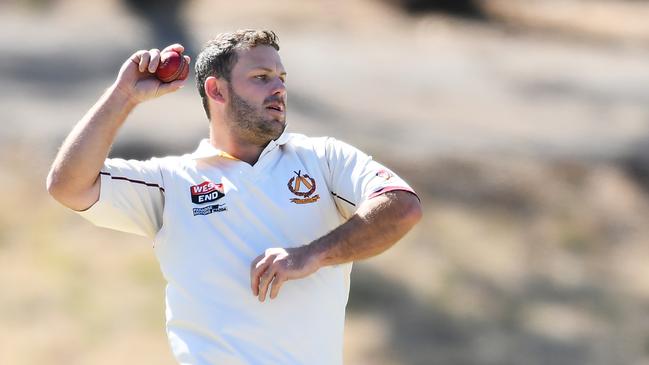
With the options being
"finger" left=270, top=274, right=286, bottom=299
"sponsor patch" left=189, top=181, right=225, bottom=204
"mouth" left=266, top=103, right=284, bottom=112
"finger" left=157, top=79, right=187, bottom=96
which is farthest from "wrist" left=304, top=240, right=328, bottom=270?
"finger" left=157, top=79, right=187, bottom=96

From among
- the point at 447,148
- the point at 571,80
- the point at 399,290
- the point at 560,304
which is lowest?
the point at 399,290

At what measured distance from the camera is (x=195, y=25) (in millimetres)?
14938

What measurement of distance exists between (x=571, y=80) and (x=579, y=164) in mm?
2004

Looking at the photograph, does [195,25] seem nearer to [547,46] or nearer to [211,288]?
[547,46]

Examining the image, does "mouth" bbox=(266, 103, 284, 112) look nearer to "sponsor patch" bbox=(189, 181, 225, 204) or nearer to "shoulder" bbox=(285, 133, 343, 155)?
"shoulder" bbox=(285, 133, 343, 155)

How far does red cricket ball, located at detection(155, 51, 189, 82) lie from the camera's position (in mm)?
4516

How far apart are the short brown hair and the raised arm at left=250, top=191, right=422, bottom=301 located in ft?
2.57

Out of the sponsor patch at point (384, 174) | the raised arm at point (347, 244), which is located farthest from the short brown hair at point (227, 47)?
the raised arm at point (347, 244)

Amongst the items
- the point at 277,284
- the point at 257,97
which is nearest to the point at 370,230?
the point at 277,284

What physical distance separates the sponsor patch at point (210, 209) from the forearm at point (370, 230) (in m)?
0.41

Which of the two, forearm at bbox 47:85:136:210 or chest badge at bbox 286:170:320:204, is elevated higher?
chest badge at bbox 286:170:320:204

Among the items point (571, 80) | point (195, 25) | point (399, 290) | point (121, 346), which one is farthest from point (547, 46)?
point (121, 346)

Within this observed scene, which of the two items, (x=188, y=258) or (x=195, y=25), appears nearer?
(x=188, y=258)

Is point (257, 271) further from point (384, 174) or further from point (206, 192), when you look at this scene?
point (384, 174)
